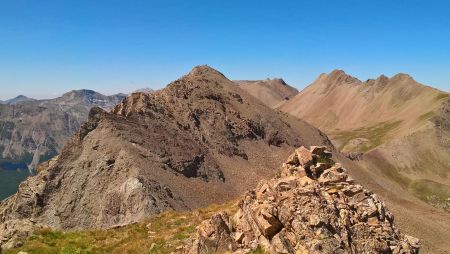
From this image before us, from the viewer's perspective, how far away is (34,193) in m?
63.6

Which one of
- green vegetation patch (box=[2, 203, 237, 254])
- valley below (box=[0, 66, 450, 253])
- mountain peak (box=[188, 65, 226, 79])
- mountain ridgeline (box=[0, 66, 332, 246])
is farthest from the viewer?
mountain peak (box=[188, 65, 226, 79])

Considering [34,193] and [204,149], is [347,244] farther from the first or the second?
[204,149]

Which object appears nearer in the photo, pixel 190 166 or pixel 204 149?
pixel 190 166

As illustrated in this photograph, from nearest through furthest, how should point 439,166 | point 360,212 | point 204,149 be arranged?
point 360,212 < point 204,149 < point 439,166

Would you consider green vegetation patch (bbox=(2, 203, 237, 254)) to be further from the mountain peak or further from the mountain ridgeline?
the mountain peak

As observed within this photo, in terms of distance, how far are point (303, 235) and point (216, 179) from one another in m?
56.6

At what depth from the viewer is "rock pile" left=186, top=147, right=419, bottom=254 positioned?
1997 cm

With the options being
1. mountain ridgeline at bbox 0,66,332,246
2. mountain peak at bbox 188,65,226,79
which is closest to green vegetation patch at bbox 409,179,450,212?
mountain ridgeline at bbox 0,66,332,246

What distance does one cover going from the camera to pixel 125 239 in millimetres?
30594

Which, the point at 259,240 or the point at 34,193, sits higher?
the point at 259,240

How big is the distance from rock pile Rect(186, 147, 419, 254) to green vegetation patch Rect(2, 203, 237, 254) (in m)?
3.61

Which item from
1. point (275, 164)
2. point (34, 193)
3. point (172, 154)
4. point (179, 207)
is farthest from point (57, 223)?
point (275, 164)

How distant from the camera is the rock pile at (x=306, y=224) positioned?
20.0 m

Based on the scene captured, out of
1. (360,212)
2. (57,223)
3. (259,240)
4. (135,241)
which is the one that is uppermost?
(360,212)
